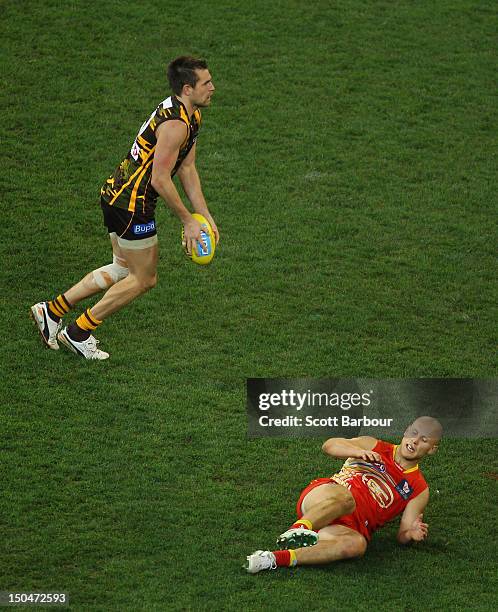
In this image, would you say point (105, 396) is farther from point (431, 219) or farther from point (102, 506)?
point (431, 219)

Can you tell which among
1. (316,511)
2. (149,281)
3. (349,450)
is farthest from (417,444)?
(149,281)

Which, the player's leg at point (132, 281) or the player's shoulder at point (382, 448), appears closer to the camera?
the player's shoulder at point (382, 448)

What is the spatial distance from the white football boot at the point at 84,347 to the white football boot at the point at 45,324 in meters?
0.07

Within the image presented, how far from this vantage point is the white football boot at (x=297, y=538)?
280 inches

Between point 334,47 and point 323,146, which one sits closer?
point 323,146

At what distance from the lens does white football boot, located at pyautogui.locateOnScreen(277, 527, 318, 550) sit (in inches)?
280

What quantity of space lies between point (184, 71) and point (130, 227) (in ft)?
3.97

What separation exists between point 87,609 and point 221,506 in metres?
1.37

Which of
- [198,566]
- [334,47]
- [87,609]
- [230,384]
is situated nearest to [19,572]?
Answer: [87,609]

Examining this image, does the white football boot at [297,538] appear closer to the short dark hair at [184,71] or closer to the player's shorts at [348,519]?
the player's shorts at [348,519]

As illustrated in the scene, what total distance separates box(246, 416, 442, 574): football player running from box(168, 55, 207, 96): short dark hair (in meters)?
2.77

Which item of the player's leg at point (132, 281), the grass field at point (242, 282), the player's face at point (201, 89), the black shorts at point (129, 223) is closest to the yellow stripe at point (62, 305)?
the player's leg at point (132, 281)

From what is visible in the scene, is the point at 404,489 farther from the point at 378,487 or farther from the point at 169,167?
the point at 169,167

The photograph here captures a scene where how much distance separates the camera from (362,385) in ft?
30.2
